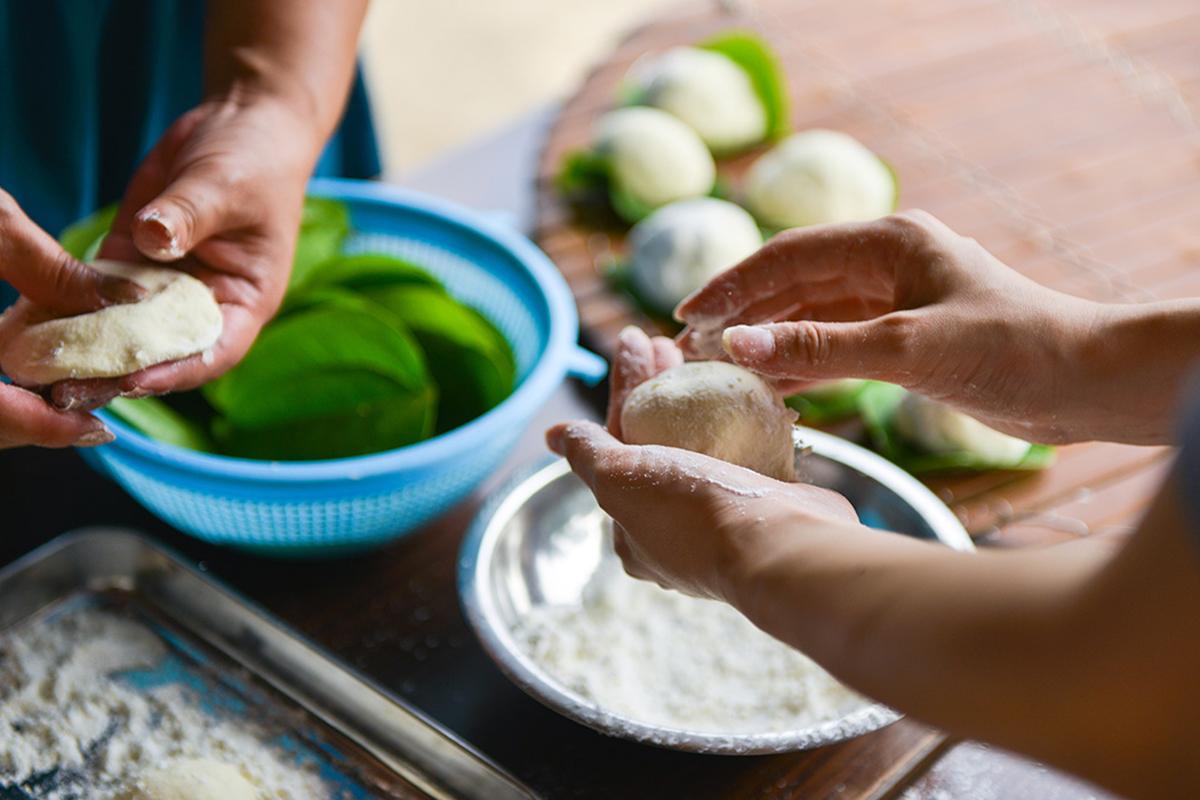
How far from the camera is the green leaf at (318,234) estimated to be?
1183mm

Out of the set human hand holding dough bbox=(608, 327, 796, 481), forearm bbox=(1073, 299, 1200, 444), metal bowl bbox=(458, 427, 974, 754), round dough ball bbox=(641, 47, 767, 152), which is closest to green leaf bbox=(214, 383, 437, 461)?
metal bowl bbox=(458, 427, 974, 754)

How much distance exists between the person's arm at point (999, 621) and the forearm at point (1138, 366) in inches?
10.0

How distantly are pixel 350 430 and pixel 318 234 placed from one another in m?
0.29

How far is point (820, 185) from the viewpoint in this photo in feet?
4.83

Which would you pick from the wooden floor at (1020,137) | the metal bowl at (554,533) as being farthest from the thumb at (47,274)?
the wooden floor at (1020,137)

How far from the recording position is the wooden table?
2.91 ft

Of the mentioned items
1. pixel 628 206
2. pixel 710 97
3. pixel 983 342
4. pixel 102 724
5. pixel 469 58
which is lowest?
pixel 469 58

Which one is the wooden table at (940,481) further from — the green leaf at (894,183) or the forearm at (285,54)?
the forearm at (285,54)

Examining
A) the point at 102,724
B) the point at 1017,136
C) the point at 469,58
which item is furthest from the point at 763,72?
the point at 469,58

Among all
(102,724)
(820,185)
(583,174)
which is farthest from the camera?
(583,174)

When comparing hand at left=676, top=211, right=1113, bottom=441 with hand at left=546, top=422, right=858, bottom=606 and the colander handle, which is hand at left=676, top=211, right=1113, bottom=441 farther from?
the colander handle

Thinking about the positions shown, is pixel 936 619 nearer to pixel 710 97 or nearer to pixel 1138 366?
pixel 1138 366

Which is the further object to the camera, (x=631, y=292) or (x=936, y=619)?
(x=631, y=292)

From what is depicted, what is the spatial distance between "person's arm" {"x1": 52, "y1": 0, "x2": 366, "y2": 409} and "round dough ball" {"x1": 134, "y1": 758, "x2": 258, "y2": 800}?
280mm
